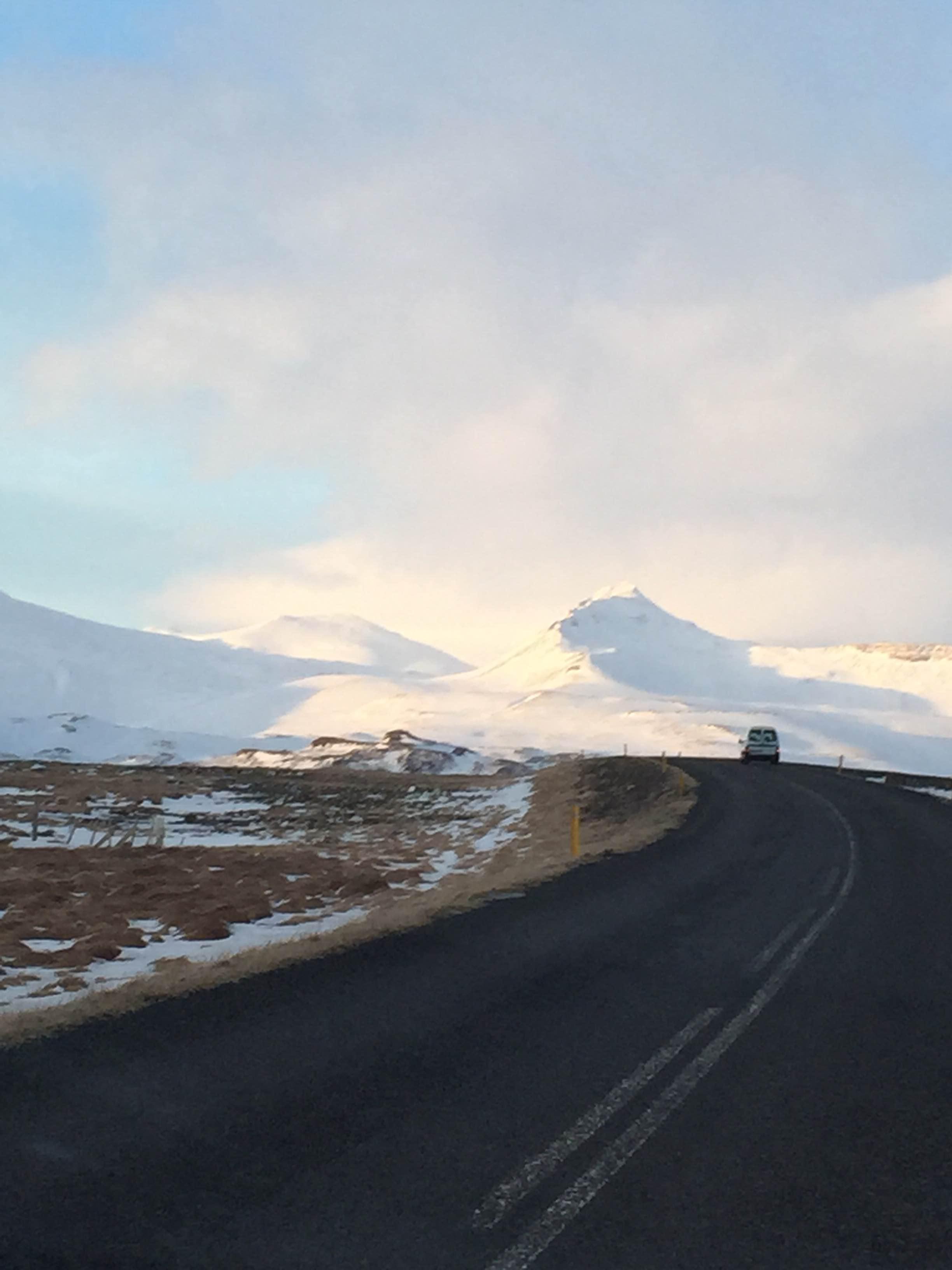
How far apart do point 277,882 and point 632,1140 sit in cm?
1611

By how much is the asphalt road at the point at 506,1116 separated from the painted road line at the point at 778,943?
131 mm

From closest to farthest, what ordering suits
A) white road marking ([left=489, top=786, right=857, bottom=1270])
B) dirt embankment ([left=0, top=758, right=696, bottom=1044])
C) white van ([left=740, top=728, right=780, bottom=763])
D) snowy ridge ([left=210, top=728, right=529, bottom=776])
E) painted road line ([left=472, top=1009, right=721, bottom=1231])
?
white road marking ([left=489, top=786, right=857, bottom=1270]) → painted road line ([left=472, top=1009, right=721, bottom=1231]) → dirt embankment ([left=0, top=758, right=696, bottom=1044]) → white van ([left=740, top=728, right=780, bottom=763]) → snowy ridge ([left=210, top=728, right=529, bottom=776])

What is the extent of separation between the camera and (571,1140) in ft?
19.6

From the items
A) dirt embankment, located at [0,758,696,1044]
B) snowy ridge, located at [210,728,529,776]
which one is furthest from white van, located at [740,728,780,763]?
dirt embankment, located at [0,758,696,1044]

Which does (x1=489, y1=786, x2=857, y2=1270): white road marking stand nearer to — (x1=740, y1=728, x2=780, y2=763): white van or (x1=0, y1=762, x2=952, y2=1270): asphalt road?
(x1=0, y1=762, x2=952, y2=1270): asphalt road

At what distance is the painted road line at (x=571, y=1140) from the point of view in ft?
16.6

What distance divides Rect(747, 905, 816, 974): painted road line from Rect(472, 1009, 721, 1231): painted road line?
9.29 feet

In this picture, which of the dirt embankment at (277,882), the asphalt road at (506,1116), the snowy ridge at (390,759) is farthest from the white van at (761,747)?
the asphalt road at (506,1116)

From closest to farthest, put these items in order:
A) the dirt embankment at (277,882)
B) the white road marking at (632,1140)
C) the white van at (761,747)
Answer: the white road marking at (632,1140), the dirt embankment at (277,882), the white van at (761,747)

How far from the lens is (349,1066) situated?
7.17 m

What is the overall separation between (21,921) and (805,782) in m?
32.9

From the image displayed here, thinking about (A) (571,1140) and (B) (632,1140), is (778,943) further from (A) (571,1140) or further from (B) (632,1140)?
(A) (571,1140)

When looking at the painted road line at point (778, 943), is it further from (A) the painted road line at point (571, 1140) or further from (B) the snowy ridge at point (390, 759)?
(B) the snowy ridge at point (390, 759)

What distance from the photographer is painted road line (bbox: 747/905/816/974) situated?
1100 centimetres
